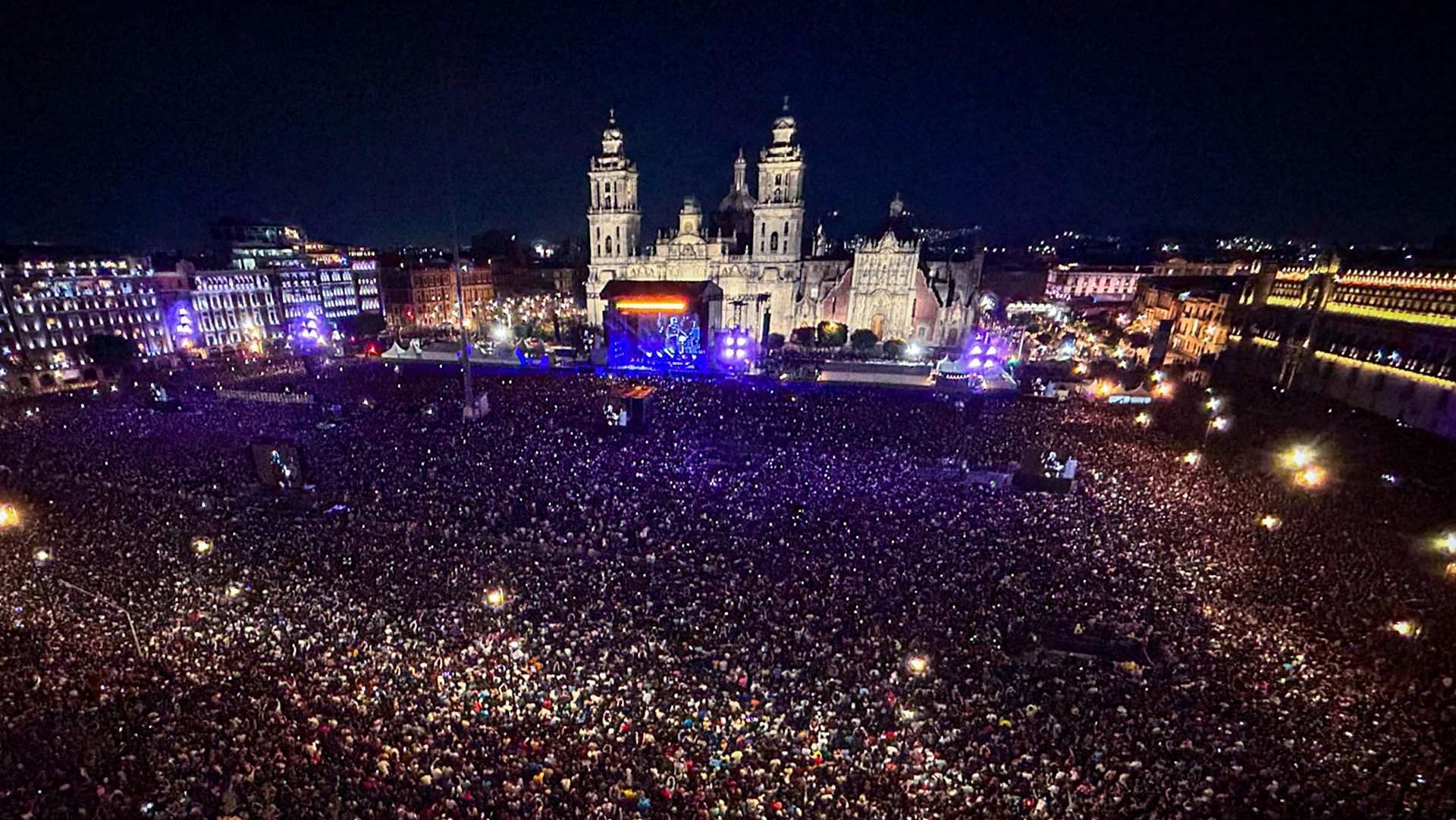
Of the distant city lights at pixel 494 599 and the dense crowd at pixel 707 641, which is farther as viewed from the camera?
the distant city lights at pixel 494 599

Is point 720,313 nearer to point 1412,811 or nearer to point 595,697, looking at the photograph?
point 595,697

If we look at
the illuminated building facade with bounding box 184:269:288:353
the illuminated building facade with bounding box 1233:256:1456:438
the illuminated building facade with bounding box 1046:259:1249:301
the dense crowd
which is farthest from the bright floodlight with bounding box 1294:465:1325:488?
the illuminated building facade with bounding box 184:269:288:353

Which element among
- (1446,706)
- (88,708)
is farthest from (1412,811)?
(88,708)

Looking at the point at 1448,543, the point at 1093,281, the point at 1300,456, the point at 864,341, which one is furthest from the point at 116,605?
the point at 1093,281

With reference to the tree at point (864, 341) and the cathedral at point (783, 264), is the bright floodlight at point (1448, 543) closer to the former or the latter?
the tree at point (864, 341)

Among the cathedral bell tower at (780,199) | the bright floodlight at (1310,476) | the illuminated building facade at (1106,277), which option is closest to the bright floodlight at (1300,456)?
the bright floodlight at (1310,476)

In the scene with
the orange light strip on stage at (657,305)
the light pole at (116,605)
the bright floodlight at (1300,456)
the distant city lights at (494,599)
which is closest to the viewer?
the light pole at (116,605)

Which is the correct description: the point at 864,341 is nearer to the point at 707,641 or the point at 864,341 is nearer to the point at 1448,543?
the point at 1448,543
